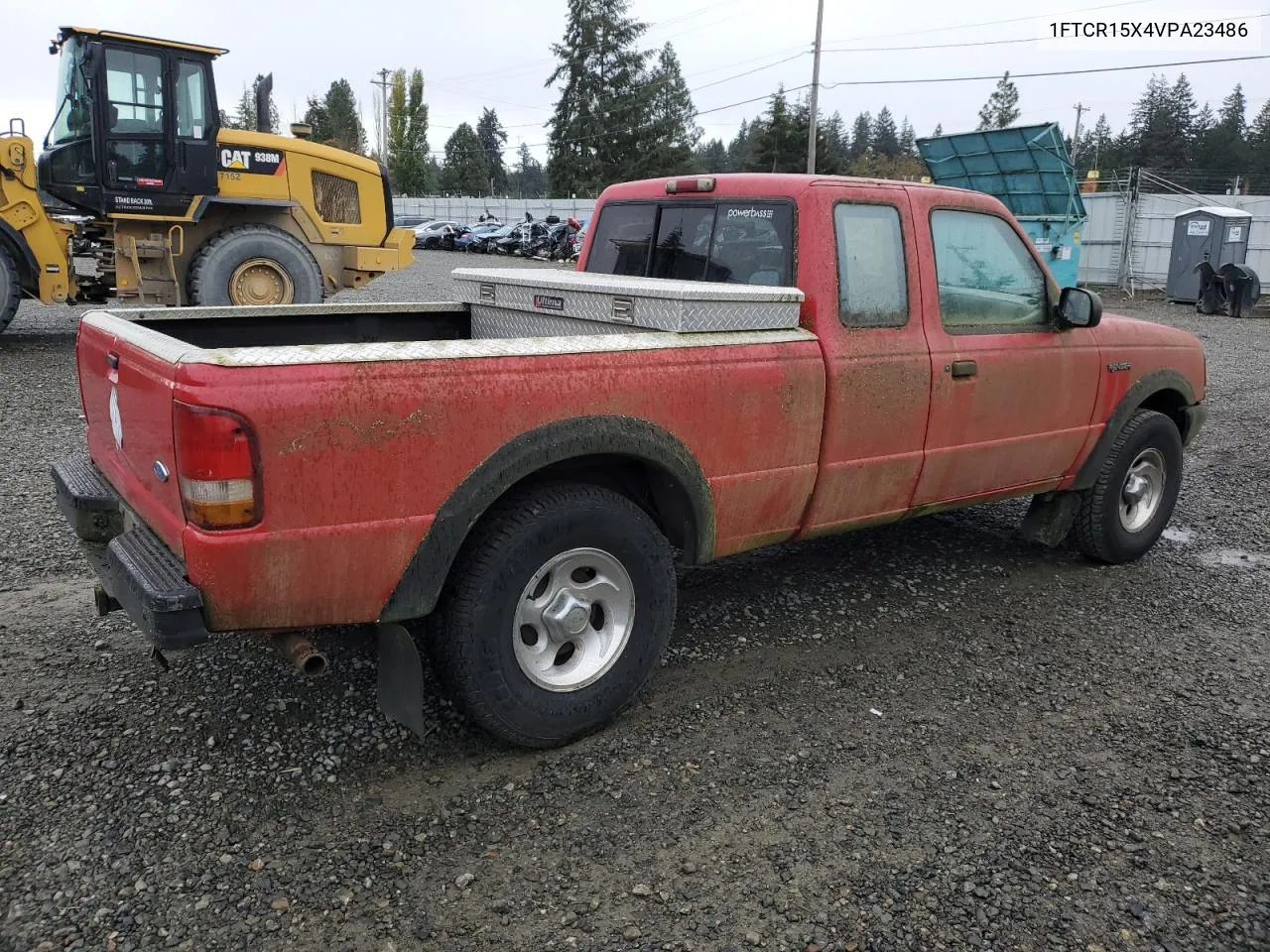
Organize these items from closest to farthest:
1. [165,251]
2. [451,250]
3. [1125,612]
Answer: [1125,612] < [165,251] < [451,250]

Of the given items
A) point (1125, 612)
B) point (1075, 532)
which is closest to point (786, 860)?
point (1125, 612)

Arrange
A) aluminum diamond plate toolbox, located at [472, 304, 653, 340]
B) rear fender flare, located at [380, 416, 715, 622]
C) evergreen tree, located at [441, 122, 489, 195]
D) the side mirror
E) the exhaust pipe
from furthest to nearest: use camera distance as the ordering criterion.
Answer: evergreen tree, located at [441, 122, 489, 195] → the side mirror → aluminum diamond plate toolbox, located at [472, 304, 653, 340] → rear fender flare, located at [380, 416, 715, 622] → the exhaust pipe

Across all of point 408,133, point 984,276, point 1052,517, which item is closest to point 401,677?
point 984,276

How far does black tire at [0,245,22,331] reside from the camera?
10594mm

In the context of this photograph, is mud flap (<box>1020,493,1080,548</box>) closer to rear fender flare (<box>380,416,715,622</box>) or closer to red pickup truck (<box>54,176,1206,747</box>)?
red pickup truck (<box>54,176,1206,747</box>)

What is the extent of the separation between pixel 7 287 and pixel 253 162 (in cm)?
298

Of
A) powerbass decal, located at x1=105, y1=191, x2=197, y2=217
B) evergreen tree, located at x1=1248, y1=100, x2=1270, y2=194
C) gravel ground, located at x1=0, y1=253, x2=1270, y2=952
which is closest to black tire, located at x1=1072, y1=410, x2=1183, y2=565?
gravel ground, located at x1=0, y1=253, x2=1270, y2=952

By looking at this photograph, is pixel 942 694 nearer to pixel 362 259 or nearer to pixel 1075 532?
pixel 1075 532

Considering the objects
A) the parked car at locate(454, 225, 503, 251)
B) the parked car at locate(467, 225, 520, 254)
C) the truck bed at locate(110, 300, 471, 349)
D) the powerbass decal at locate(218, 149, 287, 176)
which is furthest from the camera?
the parked car at locate(454, 225, 503, 251)

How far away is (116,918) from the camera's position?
2.59m

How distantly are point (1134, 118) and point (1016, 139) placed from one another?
288ft

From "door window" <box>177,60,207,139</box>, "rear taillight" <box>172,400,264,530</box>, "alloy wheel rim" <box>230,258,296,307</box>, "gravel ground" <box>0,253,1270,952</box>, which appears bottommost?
"gravel ground" <box>0,253,1270,952</box>

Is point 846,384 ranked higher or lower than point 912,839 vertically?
higher

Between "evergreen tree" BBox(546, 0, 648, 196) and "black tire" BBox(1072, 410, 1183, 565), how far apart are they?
198 ft
